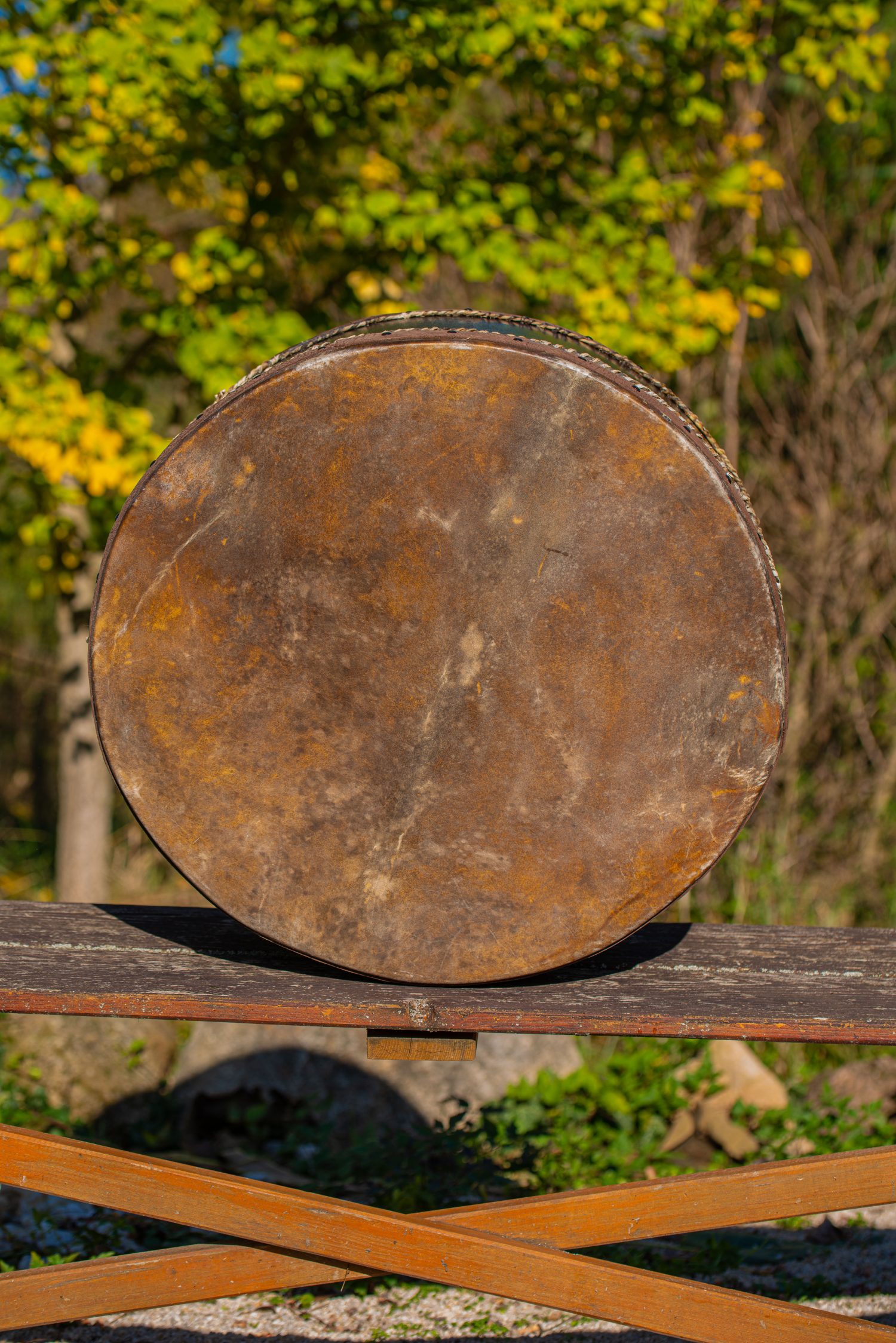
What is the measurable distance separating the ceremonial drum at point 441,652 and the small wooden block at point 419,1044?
106 mm

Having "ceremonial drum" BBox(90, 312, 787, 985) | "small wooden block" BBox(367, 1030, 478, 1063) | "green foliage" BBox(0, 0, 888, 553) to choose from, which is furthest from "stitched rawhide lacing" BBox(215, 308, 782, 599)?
"green foliage" BBox(0, 0, 888, 553)

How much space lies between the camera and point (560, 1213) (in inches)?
79.6

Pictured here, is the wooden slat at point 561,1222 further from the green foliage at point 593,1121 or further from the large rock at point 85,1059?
the large rock at point 85,1059

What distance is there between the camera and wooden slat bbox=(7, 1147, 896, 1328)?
1.96 meters

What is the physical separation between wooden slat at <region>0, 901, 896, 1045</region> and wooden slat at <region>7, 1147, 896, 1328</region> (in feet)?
0.95

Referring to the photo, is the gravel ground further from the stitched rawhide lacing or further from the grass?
the stitched rawhide lacing

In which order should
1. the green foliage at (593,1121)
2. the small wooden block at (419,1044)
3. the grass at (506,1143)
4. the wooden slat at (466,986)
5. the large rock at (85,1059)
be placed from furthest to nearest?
the large rock at (85,1059) < the green foliage at (593,1121) < the grass at (506,1143) < the small wooden block at (419,1044) < the wooden slat at (466,986)

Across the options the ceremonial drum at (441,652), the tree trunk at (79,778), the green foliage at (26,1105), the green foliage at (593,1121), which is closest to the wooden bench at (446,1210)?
the ceremonial drum at (441,652)

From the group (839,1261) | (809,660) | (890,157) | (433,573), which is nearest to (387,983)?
(433,573)

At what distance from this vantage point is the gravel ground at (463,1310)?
2.61 metres

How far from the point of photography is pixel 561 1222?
202cm

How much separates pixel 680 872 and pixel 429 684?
22.2 inches

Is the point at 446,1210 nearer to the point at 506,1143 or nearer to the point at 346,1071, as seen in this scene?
the point at 506,1143

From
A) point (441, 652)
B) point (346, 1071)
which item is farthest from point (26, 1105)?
point (441, 652)
